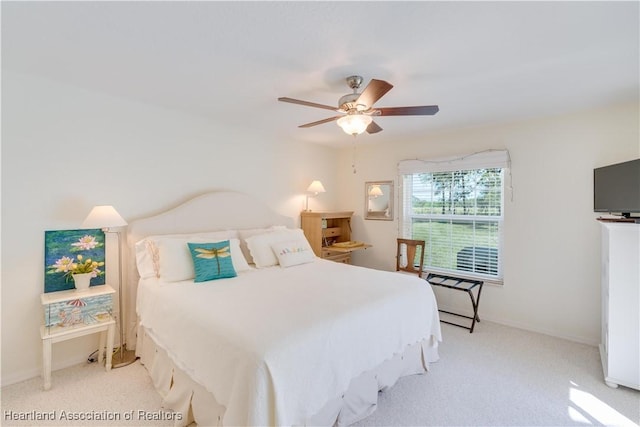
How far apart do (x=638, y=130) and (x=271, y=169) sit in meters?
3.82

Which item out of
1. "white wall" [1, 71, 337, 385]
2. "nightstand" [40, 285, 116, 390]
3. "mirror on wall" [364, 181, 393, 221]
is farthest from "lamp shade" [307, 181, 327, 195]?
"nightstand" [40, 285, 116, 390]

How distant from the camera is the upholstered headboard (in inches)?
110

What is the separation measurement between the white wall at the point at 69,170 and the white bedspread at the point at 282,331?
32.3 inches

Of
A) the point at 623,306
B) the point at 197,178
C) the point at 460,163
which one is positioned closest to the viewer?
the point at 623,306

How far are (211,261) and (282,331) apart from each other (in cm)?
129

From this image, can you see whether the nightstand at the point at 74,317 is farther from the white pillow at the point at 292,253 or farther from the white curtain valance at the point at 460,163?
the white curtain valance at the point at 460,163

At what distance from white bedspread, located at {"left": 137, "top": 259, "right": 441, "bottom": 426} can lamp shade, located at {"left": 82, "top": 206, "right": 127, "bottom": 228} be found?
0.57 meters

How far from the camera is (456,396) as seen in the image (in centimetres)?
221

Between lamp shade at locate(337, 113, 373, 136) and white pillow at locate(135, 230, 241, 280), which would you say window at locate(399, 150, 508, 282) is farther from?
white pillow at locate(135, 230, 241, 280)

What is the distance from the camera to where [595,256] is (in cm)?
301

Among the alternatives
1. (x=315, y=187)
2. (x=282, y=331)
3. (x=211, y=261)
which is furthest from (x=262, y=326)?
(x=315, y=187)

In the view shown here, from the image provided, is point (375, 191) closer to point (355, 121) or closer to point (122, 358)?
point (355, 121)

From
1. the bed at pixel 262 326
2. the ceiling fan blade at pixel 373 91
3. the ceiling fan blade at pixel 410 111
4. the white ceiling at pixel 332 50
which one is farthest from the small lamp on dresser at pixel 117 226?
the ceiling fan blade at pixel 410 111

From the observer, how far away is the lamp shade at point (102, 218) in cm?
241
